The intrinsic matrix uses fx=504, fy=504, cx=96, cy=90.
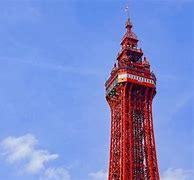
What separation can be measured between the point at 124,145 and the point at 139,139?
3.64 meters

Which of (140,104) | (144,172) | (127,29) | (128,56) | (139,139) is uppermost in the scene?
(127,29)

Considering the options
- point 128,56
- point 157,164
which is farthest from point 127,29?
point 157,164

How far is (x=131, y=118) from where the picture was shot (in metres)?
87.1

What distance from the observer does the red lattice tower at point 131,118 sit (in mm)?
83562

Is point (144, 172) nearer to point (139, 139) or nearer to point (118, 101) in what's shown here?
point (139, 139)

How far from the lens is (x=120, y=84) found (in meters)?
88.1

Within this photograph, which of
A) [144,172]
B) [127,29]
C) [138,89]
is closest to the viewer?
[144,172]

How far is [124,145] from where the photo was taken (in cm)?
8400

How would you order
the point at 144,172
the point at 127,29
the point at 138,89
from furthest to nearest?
1. the point at 127,29
2. the point at 138,89
3. the point at 144,172

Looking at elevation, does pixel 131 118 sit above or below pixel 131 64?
below

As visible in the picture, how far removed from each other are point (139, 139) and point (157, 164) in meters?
5.20

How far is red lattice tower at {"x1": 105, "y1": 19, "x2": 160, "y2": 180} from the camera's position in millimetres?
83562

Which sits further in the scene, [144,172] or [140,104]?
[140,104]

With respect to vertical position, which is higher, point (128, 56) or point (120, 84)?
point (128, 56)
